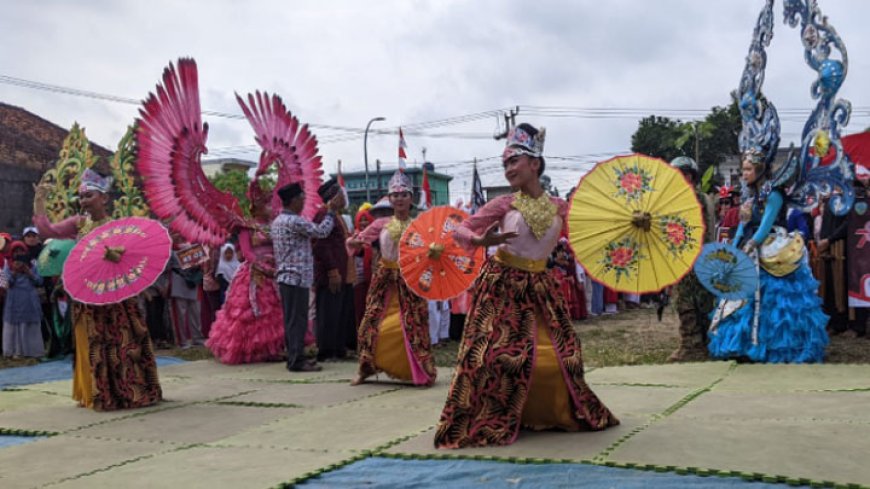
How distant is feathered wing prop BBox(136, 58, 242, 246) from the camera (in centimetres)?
794

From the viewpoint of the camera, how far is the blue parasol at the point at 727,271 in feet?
22.6

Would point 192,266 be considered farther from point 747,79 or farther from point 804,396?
point 804,396

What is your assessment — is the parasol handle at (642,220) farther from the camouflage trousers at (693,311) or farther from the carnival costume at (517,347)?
the camouflage trousers at (693,311)

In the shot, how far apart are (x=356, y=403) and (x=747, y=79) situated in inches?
204

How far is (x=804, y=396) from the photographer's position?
5.48m

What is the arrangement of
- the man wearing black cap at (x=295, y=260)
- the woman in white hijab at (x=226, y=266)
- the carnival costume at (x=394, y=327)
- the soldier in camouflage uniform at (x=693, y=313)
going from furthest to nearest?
the woman in white hijab at (x=226, y=266)
the man wearing black cap at (x=295, y=260)
the soldier in camouflage uniform at (x=693, y=313)
the carnival costume at (x=394, y=327)

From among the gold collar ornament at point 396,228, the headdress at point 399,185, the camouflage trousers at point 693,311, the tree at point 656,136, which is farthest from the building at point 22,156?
the tree at point 656,136

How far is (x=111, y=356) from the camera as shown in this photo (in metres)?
6.19

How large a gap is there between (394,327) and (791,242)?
357 cm

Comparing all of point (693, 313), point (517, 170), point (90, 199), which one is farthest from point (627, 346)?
point (90, 199)

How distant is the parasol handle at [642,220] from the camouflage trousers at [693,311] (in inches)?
138

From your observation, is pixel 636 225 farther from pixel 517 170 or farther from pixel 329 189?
pixel 329 189

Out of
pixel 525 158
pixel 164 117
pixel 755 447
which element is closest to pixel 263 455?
pixel 525 158

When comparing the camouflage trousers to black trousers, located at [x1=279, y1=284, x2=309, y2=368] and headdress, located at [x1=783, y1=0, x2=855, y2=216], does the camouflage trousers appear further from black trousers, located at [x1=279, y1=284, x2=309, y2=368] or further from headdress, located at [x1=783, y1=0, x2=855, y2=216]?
black trousers, located at [x1=279, y1=284, x2=309, y2=368]
